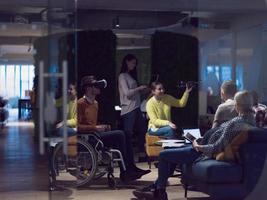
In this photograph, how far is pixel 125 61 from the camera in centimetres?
649

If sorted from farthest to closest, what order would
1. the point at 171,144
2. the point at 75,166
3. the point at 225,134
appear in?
the point at 171,144, the point at 225,134, the point at 75,166

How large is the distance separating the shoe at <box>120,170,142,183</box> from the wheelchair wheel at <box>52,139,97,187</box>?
15.4 inches

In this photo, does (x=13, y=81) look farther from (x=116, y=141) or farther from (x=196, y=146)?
(x=196, y=146)

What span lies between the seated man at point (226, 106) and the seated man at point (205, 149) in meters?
0.12

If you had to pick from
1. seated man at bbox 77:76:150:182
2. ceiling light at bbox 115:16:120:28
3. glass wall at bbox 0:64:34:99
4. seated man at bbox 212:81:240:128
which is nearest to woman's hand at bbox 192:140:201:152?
seated man at bbox 212:81:240:128

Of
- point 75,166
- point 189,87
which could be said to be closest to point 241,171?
point 75,166

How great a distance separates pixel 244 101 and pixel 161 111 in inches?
72.8

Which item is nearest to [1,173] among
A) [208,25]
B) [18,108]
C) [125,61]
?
[18,108]

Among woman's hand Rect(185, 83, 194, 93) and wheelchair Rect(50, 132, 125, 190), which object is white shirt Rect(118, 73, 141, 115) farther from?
wheelchair Rect(50, 132, 125, 190)

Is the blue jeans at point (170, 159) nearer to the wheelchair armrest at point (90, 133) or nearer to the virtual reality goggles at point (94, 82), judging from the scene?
the wheelchair armrest at point (90, 133)

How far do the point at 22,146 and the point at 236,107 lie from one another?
493 centimetres

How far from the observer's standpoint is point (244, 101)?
4.79m

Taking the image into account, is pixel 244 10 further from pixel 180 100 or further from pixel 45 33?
pixel 45 33

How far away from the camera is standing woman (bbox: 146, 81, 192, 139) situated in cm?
631
